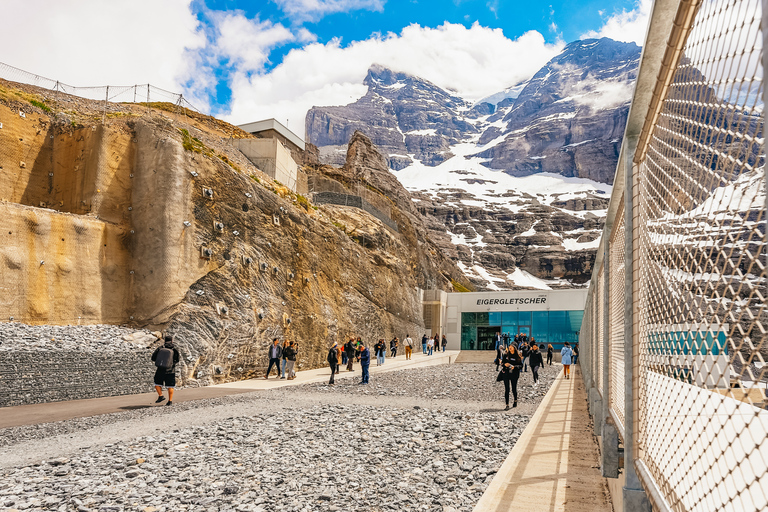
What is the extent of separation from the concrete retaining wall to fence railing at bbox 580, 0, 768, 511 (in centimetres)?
1365

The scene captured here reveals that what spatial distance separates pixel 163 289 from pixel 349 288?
13161 millimetres

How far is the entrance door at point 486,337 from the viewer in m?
47.1

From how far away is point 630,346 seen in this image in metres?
2.65

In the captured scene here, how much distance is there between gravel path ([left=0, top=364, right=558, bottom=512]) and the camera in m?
5.39

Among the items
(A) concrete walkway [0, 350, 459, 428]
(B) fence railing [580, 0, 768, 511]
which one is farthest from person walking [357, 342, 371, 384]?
(B) fence railing [580, 0, 768, 511]

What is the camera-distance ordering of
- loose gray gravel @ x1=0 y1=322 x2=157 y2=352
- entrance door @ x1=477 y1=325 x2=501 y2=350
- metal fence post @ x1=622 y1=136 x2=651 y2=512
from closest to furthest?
metal fence post @ x1=622 y1=136 x2=651 y2=512 → loose gray gravel @ x1=0 y1=322 x2=157 y2=352 → entrance door @ x1=477 y1=325 x2=501 y2=350

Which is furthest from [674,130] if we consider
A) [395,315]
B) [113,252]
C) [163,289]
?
[395,315]

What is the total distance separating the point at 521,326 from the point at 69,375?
38438 millimetres

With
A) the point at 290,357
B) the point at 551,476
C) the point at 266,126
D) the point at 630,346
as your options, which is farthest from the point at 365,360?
the point at 266,126

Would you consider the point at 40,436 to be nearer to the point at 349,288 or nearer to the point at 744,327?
the point at 744,327

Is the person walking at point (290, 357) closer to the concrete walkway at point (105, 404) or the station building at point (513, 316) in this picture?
the concrete walkway at point (105, 404)

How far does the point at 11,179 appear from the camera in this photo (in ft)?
63.4

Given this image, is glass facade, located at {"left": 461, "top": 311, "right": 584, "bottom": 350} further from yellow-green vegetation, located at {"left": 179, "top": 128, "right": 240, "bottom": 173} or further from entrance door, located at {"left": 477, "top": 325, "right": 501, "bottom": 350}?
yellow-green vegetation, located at {"left": 179, "top": 128, "right": 240, "bottom": 173}

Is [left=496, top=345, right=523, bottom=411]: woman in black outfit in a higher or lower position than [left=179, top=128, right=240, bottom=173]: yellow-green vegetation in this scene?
lower
